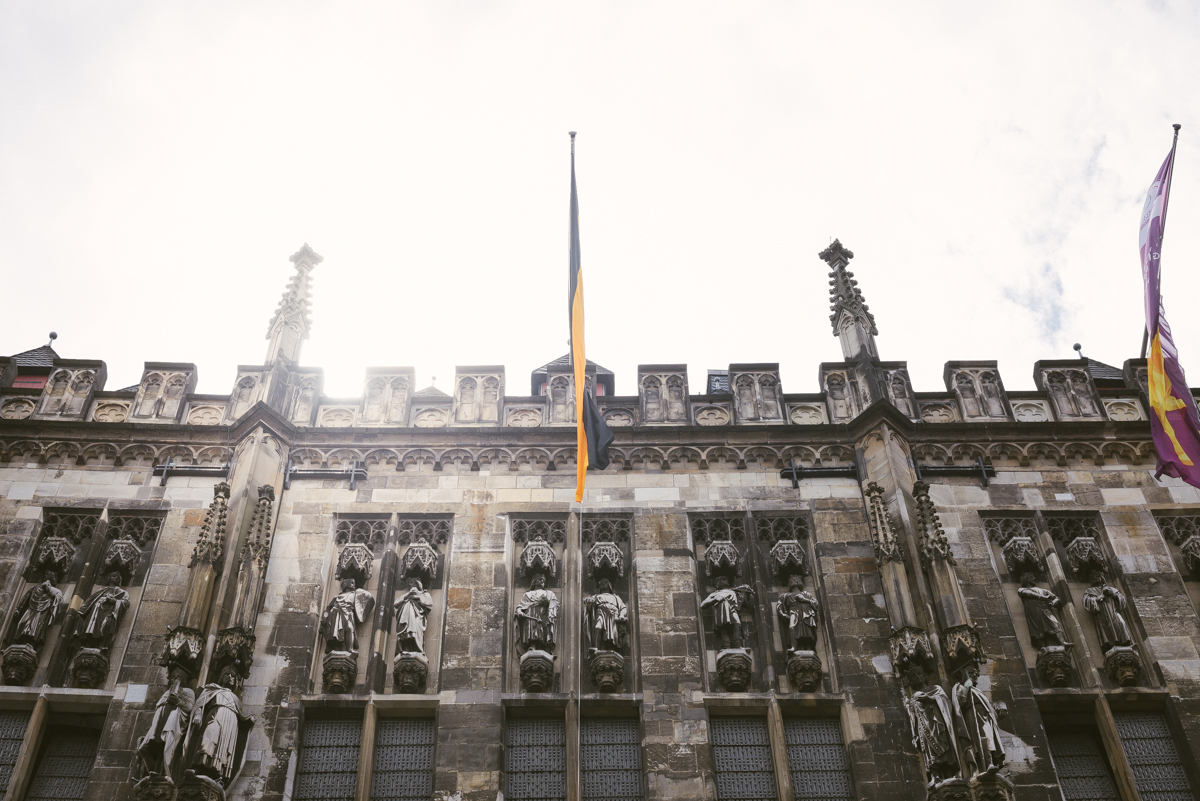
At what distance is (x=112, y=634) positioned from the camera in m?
13.6

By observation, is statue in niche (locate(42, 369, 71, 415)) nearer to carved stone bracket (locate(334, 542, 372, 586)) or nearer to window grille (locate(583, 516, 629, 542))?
carved stone bracket (locate(334, 542, 372, 586))

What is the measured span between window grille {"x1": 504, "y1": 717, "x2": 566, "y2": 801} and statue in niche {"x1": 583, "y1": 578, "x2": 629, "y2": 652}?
1151mm

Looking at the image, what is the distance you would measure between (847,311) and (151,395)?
38.1 feet

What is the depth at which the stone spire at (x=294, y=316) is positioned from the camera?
16984 mm

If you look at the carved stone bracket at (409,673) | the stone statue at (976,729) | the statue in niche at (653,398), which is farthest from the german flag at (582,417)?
the stone statue at (976,729)

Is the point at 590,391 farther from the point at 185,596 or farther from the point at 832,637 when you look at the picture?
the point at 185,596

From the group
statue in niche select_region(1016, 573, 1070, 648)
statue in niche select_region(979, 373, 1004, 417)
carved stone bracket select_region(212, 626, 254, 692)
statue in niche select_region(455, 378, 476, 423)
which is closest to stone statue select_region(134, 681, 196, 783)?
carved stone bracket select_region(212, 626, 254, 692)

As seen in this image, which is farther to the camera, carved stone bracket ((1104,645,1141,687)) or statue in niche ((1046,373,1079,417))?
statue in niche ((1046,373,1079,417))

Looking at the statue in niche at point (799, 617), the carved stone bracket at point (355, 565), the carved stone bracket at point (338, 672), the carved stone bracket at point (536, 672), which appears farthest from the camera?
the carved stone bracket at point (355, 565)

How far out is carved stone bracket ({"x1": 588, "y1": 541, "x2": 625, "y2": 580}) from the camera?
47.2 ft

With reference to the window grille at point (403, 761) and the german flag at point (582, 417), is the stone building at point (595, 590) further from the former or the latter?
the german flag at point (582, 417)

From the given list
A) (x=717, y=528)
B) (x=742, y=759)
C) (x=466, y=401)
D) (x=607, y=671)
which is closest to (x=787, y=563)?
(x=717, y=528)

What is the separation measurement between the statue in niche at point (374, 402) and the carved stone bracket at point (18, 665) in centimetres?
566

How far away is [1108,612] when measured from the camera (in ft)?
45.7
